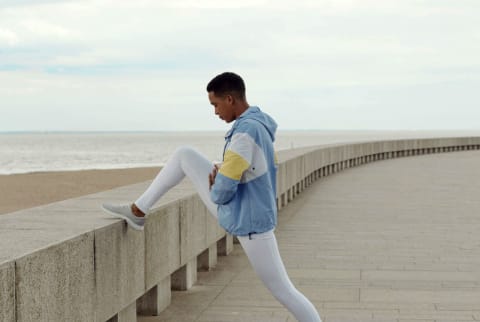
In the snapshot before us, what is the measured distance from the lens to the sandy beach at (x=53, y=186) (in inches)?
1024

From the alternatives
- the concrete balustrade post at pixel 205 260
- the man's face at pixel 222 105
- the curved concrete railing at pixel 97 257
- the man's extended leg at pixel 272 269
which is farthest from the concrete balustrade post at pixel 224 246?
the man's face at pixel 222 105

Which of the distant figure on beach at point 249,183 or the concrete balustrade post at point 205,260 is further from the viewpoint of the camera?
the concrete balustrade post at point 205,260

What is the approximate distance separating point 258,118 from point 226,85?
0.28m

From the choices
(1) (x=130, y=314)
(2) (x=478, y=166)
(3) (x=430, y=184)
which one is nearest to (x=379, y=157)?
(2) (x=478, y=166)

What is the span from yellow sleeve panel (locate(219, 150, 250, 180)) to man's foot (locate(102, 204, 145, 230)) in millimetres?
1126

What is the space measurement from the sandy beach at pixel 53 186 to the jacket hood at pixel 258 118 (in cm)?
1716

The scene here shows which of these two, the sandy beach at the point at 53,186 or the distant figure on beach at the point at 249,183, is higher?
the distant figure on beach at the point at 249,183

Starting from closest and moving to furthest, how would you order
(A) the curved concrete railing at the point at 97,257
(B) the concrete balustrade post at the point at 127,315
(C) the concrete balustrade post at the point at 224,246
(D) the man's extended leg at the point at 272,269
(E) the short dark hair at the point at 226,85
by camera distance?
(A) the curved concrete railing at the point at 97,257
(E) the short dark hair at the point at 226,85
(D) the man's extended leg at the point at 272,269
(B) the concrete balustrade post at the point at 127,315
(C) the concrete balustrade post at the point at 224,246

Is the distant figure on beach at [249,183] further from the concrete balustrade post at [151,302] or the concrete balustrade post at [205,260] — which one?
the concrete balustrade post at [205,260]

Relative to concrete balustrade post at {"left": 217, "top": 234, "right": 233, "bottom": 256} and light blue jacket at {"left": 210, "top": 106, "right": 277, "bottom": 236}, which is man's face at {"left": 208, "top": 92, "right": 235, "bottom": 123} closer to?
light blue jacket at {"left": 210, "top": 106, "right": 277, "bottom": 236}

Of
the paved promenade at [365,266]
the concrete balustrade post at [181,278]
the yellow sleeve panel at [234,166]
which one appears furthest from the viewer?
the concrete balustrade post at [181,278]

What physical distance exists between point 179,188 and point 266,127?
392 cm

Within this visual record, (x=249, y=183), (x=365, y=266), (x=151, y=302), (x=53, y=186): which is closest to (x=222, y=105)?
(x=249, y=183)

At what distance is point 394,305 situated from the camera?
823cm
